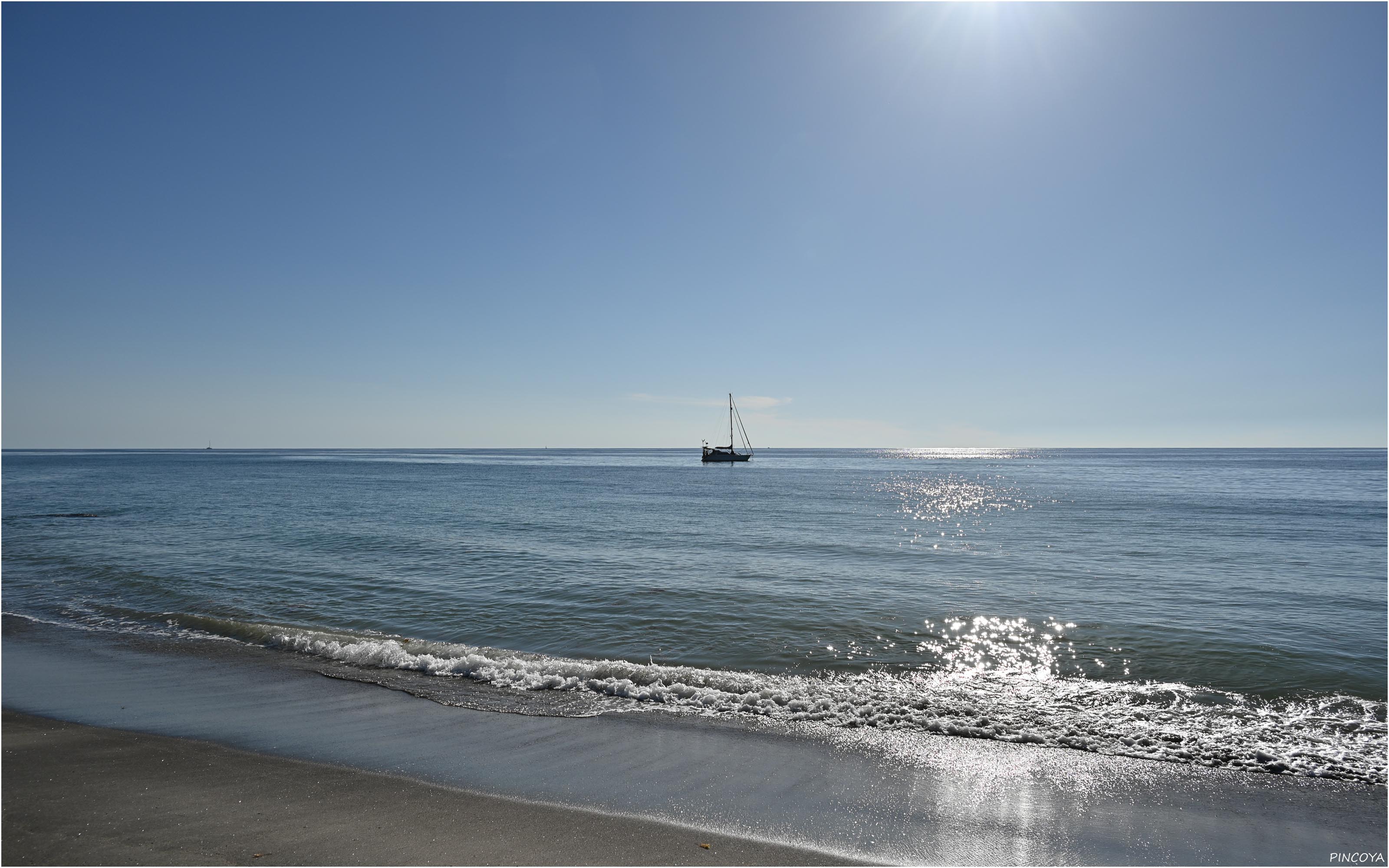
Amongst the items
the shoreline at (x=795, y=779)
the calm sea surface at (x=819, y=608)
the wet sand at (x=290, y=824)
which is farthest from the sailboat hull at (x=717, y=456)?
the wet sand at (x=290, y=824)

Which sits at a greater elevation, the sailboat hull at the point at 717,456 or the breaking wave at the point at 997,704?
the sailboat hull at the point at 717,456

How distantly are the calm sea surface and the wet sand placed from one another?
3173 mm

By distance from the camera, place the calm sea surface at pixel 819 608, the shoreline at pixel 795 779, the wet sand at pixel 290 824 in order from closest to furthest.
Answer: the wet sand at pixel 290 824 < the shoreline at pixel 795 779 < the calm sea surface at pixel 819 608

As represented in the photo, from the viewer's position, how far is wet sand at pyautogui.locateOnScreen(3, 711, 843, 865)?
5.47 metres

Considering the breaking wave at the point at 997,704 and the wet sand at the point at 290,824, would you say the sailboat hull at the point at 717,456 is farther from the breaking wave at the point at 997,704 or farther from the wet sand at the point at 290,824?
the wet sand at the point at 290,824

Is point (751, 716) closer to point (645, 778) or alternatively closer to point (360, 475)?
point (645, 778)

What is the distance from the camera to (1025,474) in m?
100

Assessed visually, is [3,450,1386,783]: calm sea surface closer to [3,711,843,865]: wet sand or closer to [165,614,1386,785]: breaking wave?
[165,614,1386,785]: breaking wave

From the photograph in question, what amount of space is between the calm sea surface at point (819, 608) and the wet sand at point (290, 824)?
3.17 metres

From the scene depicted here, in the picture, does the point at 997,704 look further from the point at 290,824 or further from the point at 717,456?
the point at 717,456

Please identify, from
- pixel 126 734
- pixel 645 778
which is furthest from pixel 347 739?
pixel 645 778

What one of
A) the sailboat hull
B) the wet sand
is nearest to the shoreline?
the wet sand

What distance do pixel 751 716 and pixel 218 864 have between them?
625 centimetres

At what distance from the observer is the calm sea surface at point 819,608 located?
9680mm
